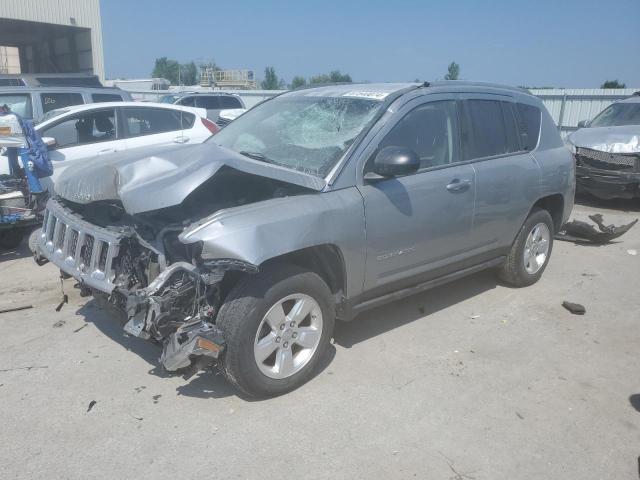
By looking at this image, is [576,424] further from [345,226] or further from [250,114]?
[250,114]

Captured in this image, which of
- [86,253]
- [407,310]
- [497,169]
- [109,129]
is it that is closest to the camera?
[86,253]

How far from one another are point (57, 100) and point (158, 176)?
22.8 feet

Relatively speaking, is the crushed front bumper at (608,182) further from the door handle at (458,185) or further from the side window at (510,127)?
the door handle at (458,185)

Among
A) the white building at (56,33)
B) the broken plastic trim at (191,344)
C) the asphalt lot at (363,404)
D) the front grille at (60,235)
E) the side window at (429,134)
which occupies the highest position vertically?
the white building at (56,33)

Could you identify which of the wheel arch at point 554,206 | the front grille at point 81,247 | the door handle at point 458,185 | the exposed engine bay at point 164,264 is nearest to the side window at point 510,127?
the wheel arch at point 554,206

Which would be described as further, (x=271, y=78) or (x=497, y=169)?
(x=271, y=78)

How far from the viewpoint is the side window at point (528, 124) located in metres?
5.27

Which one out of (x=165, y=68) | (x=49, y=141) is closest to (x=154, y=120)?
(x=49, y=141)

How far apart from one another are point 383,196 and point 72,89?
24.3 feet

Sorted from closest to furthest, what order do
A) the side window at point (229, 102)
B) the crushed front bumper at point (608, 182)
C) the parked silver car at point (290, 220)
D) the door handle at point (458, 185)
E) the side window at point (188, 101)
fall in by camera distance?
the parked silver car at point (290, 220) → the door handle at point (458, 185) → the crushed front bumper at point (608, 182) → the side window at point (188, 101) → the side window at point (229, 102)

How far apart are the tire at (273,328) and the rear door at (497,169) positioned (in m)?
1.74

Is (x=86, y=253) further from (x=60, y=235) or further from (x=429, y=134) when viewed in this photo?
(x=429, y=134)

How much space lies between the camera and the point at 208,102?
18469mm

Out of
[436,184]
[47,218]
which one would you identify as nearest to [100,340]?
[47,218]
